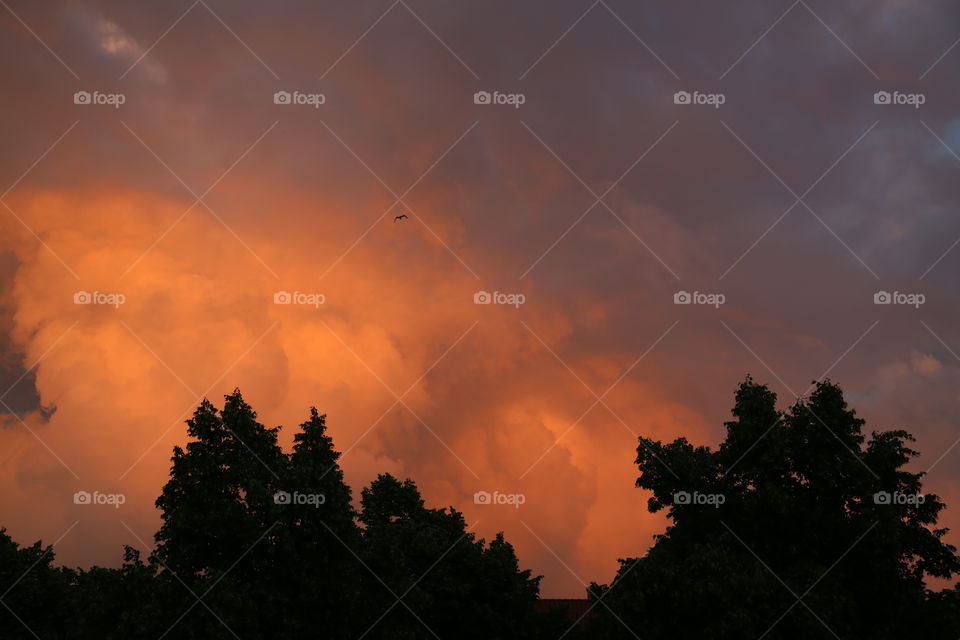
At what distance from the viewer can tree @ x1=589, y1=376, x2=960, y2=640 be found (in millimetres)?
31453

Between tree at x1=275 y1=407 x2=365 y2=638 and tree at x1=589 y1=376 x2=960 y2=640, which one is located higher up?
tree at x1=589 y1=376 x2=960 y2=640

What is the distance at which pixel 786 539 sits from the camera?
111 feet

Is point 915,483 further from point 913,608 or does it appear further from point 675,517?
point 675,517

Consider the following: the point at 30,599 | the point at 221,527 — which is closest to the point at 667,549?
the point at 221,527

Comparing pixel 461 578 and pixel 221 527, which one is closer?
pixel 221 527

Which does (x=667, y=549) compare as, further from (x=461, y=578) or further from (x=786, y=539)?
(x=461, y=578)

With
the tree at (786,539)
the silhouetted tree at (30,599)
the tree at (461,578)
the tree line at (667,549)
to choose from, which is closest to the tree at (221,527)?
the tree line at (667,549)

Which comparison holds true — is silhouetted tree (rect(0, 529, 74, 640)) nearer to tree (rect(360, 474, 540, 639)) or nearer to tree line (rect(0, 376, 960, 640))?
tree line (rect(0, 376, 960, 640))

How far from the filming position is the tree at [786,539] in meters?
31.5

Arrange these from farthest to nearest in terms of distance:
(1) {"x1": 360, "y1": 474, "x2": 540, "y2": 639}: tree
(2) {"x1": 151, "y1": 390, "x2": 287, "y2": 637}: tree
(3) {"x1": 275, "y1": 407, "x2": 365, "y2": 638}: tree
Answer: (1) {"x1": 360, "y1": 474, "x2": 540, "y2": 639}: tree < (3) {"x1": 275, "y1": 407, "x2": 365, "y2": 638}: tree < (2) {"x1": 151, "y1": 390, "x2": 287, "y2": 637}: tree

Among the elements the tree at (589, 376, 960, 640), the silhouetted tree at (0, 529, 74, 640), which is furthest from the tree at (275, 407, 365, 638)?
the silhouetted tree at (0, 529, 74, 640)

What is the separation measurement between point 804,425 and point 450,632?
2086cm

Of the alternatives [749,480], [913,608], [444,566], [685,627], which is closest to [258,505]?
[444,566]

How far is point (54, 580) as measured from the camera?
4481 centimetres
